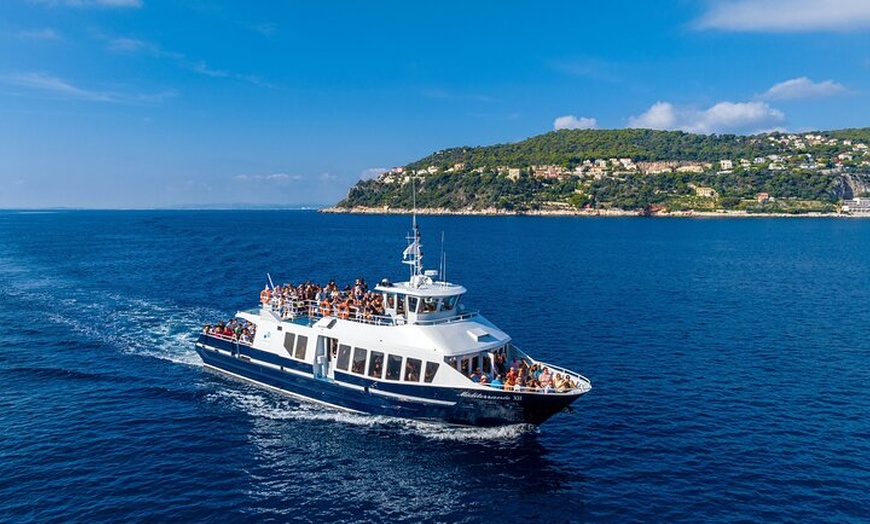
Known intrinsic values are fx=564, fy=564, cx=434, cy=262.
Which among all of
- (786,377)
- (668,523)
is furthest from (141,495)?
(786,377)

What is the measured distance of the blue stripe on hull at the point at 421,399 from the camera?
2578 centimetres

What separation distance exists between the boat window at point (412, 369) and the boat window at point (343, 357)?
12.4 feet

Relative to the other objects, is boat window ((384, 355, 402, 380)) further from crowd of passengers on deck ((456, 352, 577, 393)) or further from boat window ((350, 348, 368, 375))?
crowd of passengers on deck ((456, 352, 577, 393))

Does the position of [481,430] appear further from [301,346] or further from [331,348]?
[301,346]

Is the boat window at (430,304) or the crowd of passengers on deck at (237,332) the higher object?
the boat window at (430,304)

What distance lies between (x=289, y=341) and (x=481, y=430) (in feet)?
40.1

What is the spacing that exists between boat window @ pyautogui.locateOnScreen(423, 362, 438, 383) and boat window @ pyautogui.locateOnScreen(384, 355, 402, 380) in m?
1.58

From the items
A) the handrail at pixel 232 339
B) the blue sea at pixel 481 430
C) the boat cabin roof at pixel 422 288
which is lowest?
the blue sea at pixel 481 430

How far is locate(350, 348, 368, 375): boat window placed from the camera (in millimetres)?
29203

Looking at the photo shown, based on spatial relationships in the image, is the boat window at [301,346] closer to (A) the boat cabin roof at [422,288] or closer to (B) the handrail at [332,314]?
(B) the handrail at [332,314]

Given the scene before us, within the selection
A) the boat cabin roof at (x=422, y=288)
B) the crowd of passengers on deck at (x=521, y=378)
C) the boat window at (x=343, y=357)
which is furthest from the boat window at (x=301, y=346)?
the crowd of passengers on deck at (x=521, y=378)

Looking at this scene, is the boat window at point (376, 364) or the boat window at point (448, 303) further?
the boat window at point (448, 303)

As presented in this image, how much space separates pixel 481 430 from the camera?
88.9 feet

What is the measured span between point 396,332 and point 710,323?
3423cm
